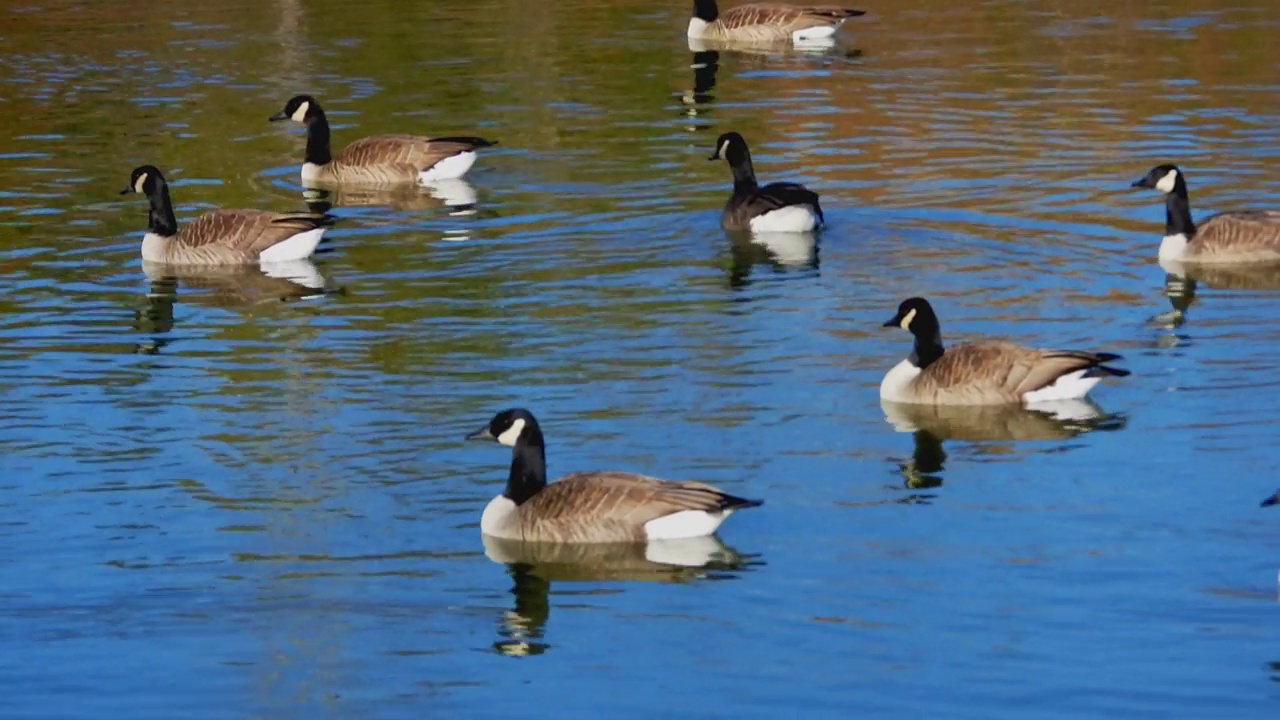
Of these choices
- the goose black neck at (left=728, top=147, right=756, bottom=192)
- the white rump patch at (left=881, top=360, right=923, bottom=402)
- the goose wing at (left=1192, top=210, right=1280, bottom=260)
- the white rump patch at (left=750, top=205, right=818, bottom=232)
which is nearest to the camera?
the white rump patch at (left=881, top=360, right=923, bottom=402)

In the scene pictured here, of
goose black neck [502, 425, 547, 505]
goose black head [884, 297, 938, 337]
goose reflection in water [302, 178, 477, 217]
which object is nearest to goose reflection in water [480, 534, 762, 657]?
goose black neck [502, 425, 547, 505]

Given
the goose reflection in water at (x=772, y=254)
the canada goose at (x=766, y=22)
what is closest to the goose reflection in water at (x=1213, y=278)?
the goose reflection in water at (x=772, y=254)

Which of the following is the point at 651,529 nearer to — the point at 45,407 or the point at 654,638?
the point at 654,638

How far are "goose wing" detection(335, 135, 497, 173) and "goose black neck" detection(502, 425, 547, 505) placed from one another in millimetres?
13769

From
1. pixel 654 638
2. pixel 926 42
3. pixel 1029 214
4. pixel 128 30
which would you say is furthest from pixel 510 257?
pixel 128 30

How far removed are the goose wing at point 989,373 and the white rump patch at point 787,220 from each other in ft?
21.9

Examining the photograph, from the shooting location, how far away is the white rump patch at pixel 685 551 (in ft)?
47.5

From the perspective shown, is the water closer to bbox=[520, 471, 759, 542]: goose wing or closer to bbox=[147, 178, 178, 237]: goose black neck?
bbox=[520, 471, 759, 542]: goose wing

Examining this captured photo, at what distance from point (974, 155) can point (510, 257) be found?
783cm

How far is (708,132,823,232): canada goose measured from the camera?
79.7ft

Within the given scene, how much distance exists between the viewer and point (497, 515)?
14.9 metres

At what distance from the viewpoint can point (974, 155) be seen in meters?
29.2

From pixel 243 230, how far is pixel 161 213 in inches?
42.6

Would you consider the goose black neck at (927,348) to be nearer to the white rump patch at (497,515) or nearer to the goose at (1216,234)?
the white rump patch at (497,515)
